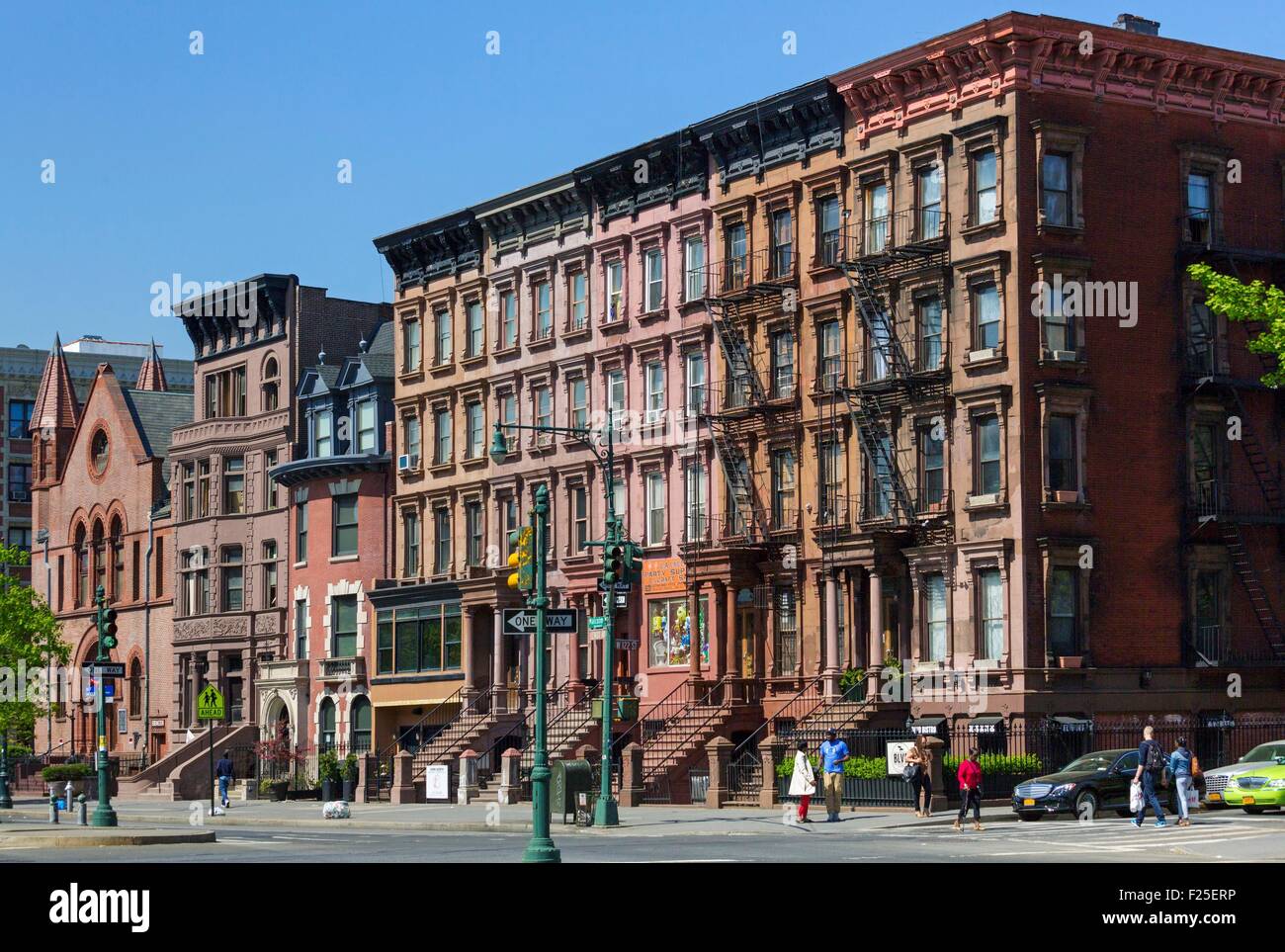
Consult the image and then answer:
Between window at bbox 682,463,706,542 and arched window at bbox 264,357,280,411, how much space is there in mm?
23745

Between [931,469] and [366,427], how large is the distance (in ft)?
91.5

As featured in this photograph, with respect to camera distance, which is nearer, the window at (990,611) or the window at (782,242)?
the window at (990,611)

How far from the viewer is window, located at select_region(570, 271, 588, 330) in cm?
6372

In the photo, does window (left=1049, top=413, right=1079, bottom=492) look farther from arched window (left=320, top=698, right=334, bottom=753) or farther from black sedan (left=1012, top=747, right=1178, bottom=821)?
arched window (left=320, top=698, right=334, bottom=753)

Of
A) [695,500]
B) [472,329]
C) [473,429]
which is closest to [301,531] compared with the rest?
[473,429]

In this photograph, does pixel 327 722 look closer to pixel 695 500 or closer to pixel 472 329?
pixel 472 329

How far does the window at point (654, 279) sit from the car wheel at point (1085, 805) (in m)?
23.3

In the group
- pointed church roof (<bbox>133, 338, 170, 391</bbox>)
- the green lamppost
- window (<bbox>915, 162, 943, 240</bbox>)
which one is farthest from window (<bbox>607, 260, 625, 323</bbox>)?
pointed church roof (<bbox>133, 338, 170, 391</bbox>)

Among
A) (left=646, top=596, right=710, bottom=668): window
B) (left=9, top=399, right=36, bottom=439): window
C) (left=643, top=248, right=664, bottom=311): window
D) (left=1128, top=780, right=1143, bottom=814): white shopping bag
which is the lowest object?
(left=1128, top=780, right=1143, bottom=814): white shopping bag

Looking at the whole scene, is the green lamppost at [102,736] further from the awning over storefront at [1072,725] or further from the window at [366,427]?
the awning over storefront at [1072,725]

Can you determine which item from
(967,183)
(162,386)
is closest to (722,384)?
(967,183)

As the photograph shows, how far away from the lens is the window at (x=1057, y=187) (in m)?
48.9

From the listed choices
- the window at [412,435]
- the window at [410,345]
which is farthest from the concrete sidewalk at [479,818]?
the window at [410,345]
